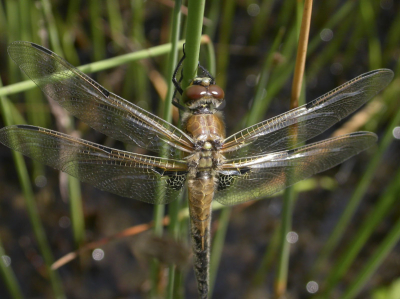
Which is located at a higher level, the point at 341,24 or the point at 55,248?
the point at 341,24

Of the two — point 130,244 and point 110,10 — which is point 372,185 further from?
point 110,10

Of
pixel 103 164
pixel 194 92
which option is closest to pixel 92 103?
pixel 103 164

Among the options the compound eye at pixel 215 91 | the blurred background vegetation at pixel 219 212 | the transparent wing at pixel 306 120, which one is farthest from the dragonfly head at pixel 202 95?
the blurred background vegetation at pixel 219 212

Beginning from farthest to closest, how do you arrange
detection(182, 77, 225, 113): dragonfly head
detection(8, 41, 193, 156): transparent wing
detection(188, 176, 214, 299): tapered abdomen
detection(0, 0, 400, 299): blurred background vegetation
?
1. detection(0, 0, 400, 299): blurred background vegetation
2. detection(188, 176, 214, 299): tapered abdomen
3. detection(182, 77, 225, 113): dragonfly head
4. detection(8, 41, 193, 156): transparent wing

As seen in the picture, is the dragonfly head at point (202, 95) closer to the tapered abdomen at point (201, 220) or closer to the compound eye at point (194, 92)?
the compound eye at point (194, 92)

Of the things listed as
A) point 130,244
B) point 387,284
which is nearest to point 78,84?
point 130,244

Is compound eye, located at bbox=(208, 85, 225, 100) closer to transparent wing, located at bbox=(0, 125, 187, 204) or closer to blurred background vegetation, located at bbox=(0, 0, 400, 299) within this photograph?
transparent wing, located at bbox=(0, 125, 187, 204)

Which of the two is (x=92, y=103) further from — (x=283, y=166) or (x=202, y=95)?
(x=283, y=166)

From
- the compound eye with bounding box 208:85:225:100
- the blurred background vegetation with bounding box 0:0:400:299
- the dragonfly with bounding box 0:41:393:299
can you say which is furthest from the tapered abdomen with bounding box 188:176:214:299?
the blurred background vegetation with bounding box 0:0:400:299
